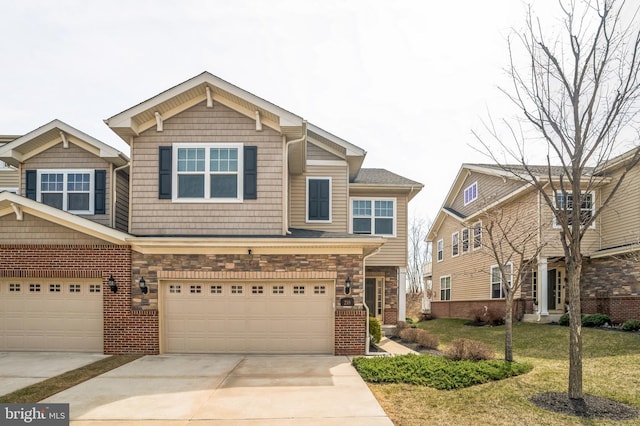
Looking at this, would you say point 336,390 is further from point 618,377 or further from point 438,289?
point 438,289

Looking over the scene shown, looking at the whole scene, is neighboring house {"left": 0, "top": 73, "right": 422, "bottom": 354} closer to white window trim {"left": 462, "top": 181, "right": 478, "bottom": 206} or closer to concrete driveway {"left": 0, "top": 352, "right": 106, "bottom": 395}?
concrete driveway {"left": 0, "top": 352, "right": 106, "bottom": 395}

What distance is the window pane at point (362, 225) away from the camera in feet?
57.8

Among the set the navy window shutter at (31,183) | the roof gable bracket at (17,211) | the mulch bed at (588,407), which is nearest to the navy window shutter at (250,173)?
the roof gable bracket at (17,211)

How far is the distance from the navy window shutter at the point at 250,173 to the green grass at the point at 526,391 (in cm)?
597

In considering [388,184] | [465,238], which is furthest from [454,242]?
[388,184]

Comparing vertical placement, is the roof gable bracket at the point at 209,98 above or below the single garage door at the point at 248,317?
above

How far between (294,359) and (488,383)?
453cm

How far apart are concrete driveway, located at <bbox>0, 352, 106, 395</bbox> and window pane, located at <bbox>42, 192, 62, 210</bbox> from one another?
14.6 feet

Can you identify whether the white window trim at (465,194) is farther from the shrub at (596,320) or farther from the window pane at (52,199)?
the window pane at (52,199)

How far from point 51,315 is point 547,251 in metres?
17.0

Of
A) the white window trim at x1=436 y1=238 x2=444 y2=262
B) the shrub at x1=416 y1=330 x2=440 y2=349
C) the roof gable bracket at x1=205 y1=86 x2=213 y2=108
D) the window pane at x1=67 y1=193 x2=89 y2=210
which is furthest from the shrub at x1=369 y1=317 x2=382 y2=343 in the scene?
the white window trim at x1=436 y1=238 x2=444 y2=262

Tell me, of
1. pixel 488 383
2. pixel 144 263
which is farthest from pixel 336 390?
pixel 144 263

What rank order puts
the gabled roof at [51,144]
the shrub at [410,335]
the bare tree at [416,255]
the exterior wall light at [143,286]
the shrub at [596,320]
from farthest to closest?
1. the bare tree at [416,255]
2. the shrub at [596,320]
3. the shrub at [410,335]
4. the gabled roof at [51,144]
5. the exterior wall light at [143,286]

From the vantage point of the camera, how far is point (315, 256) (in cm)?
1151
